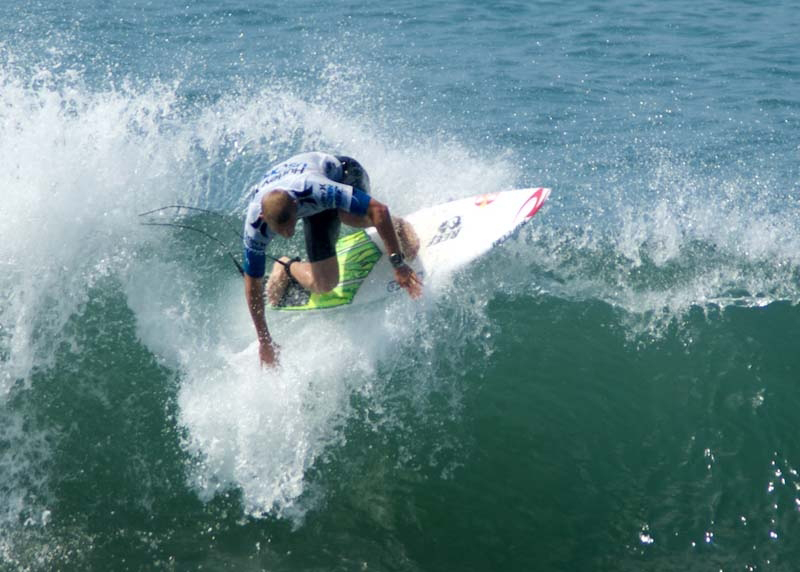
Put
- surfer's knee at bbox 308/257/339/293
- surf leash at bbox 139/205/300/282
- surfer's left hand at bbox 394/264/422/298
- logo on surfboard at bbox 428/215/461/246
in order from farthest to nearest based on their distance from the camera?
1. logo on surfboard at bbox 428/215/461/246
2. surf leash at bbox 139/205/300/282
3. surfer's knee at bbox 308/257/339/293
4. surfer's left hand at bbox 394/264/422/298

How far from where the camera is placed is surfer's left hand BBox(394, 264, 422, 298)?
6324 millimetres

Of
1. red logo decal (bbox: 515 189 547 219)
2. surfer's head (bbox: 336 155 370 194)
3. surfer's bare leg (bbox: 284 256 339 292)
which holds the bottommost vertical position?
surfer's bare leg (bbox: 284 256 339 292)

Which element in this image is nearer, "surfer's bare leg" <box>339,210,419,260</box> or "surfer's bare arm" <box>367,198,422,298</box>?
"surfer's bare arm" <box>367,198,422,298</box>

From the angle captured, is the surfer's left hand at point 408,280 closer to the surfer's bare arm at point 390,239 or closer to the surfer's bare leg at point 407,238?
the surfer's bare arm at point 390,239

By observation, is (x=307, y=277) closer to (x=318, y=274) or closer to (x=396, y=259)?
(x=318, y=274)

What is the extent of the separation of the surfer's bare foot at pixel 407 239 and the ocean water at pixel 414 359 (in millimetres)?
437

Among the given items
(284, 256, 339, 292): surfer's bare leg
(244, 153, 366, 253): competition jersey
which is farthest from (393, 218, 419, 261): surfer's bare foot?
(244, 153, 366, 253): competition jersey

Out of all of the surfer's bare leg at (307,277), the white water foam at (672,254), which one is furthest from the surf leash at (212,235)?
the white water foam at (672,254)

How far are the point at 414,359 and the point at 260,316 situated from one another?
53.6 inches

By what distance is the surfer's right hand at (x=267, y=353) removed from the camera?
6.20 m

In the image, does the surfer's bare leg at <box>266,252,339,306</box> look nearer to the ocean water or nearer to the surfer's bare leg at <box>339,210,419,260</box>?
the ocean water

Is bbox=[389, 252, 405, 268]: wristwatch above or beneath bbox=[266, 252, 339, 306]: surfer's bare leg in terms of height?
above

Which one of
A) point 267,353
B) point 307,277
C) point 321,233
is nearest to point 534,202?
point 321,233

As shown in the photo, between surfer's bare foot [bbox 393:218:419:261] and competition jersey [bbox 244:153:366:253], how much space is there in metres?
1.02
